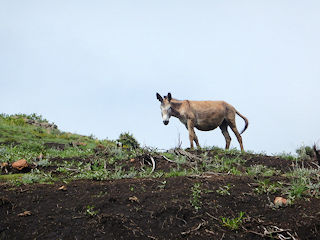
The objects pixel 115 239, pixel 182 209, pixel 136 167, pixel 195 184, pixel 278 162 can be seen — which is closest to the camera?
pixel 115 239

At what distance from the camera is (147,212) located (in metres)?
5.72

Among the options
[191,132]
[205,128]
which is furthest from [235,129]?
[191,132]

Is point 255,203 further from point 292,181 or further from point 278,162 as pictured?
point 278,162

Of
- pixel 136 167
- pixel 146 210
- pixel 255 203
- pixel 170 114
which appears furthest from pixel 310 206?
pixel 170 114

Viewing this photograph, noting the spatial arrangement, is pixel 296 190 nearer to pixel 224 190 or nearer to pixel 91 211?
pixel 224 190

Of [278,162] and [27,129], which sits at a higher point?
[27,129]

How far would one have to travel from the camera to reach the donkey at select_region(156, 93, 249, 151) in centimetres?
1370

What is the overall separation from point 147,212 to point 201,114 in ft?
28.5

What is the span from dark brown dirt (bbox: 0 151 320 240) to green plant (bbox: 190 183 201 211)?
0.17 feet

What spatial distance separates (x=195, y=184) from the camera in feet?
21.5

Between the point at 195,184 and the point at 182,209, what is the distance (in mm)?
895

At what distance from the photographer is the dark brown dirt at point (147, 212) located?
5.38 metres

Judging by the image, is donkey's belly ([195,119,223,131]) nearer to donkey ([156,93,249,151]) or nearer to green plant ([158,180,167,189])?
donkey ([156,93,249,151])

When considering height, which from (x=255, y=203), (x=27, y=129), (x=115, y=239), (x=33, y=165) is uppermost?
(x=27, y=129)
